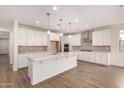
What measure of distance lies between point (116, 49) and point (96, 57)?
131 cm

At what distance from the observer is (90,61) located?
22.2ft

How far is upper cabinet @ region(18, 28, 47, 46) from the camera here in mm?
5283

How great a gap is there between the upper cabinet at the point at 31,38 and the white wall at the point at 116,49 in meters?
4.55

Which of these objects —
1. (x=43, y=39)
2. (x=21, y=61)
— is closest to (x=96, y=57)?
(x=43, y=39)

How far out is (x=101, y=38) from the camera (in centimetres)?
623

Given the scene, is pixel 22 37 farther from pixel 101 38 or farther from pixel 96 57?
pixel 101 38

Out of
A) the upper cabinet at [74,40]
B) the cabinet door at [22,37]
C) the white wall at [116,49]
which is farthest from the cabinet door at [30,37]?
the white wall at [116,49]

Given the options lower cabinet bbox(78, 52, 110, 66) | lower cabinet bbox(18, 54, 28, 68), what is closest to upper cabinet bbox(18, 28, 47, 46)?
lower cabinet bbox(18, 54, 28, 68)

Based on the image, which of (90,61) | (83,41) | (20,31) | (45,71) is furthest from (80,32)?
(45,71)

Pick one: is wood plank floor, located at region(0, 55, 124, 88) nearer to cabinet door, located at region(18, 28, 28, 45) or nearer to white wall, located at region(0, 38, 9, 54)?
cabinet door, located at region(18, 28, 28, 45)

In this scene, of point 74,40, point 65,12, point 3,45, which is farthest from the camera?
point 3,45

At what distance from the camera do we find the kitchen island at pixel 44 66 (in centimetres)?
311

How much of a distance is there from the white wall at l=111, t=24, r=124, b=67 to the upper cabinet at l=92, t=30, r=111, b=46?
0.83 ft

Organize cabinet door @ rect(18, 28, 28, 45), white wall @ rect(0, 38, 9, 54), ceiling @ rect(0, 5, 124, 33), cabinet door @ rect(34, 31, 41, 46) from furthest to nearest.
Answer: white wall @ rect(0, 38, 9, 54) → cabinet door @ rect(34, 31, 41, 46) → cabinet door @ rect(18, 28, 28, 45) → ceiling @ rect(0, 5, 124, 33)
